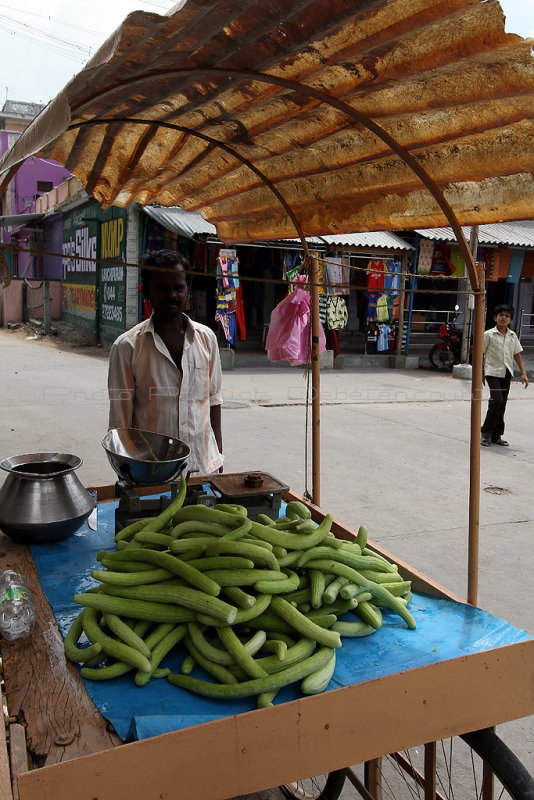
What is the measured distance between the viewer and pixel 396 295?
14.4m

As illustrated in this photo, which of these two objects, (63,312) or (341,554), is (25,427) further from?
(63,312)

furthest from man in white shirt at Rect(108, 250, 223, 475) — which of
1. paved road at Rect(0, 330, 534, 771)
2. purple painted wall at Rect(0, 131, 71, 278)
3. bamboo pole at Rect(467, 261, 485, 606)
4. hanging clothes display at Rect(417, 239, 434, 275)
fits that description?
purple painted wall at Rect(0, 131, 71, 278)

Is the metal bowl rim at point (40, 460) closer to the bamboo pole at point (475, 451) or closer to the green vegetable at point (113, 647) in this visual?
the green vegetable at point (113, 647)

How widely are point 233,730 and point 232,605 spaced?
35 cm

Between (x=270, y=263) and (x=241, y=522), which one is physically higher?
(x=270, y=263)

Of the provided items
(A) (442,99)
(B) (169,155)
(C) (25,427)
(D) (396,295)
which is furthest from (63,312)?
(A) (442,99)

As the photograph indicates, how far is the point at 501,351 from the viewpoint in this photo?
24.0 ft

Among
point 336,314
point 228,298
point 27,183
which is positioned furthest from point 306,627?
point 27,183

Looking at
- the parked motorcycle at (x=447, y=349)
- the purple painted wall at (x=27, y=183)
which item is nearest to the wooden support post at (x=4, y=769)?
the parked motorcycle at (x=447, y=349)

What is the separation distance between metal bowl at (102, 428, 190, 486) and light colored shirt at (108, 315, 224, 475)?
469 millimetres

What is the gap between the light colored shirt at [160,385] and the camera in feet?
Answer: 9.79

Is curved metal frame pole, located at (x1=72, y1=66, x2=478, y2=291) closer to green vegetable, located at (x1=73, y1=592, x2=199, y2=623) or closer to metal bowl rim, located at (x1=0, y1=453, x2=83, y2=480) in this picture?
metal bowl rim, located at (x1=0, y1=453, x2=83, y2=480)

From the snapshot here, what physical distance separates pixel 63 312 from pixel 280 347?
18130 mm

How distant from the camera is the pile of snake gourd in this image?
4.74 feet
